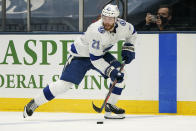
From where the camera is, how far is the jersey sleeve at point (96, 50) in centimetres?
488

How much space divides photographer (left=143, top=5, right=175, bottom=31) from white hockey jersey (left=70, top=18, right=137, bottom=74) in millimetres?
551

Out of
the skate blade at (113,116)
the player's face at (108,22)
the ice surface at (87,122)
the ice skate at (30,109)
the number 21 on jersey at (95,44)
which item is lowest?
the ice surface at (87,122)

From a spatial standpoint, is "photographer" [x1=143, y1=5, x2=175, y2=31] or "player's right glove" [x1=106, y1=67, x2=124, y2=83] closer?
"player's right glove" [x1=106, y1=67, x2=124, y2=83]

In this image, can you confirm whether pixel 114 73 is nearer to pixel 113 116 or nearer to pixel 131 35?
pixel 131 35

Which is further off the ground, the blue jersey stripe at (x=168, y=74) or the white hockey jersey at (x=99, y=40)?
the white hockey jersey at (x=99, y=40)

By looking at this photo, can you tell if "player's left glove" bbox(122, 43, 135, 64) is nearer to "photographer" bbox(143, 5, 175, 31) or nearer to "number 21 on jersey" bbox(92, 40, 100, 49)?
"number 21 on jersey" bbox(92, 40, 100, 49)

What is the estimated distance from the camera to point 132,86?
5688 millimetres

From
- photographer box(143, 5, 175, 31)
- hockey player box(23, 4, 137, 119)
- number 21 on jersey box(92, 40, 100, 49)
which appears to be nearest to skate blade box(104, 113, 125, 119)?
hockey player box(23, 4, 137, 119)

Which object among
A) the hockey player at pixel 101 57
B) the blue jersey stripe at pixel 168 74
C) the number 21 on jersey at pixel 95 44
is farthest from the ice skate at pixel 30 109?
the blue jersey stripe at pixel 168 74

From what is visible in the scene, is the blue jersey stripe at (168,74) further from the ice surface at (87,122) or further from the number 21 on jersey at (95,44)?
the number 21 on jersey at (95,44)

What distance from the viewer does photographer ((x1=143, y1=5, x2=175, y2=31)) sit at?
5.70m

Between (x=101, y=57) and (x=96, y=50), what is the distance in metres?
0.12

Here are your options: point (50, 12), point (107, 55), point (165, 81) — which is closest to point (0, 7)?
point (50, 12)

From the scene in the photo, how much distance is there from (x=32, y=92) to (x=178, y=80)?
4.78 ft
